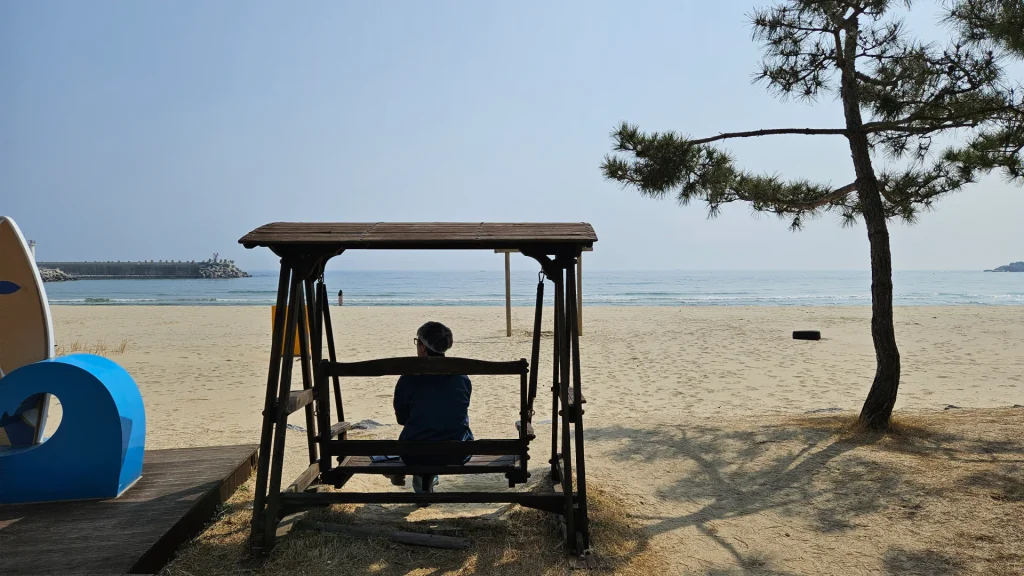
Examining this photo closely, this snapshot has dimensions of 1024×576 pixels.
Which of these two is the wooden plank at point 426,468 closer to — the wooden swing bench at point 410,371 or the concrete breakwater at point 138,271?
→ the wooden swing bench at point 410,371

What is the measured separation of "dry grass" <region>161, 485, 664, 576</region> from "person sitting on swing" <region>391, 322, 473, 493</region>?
1.57 ft

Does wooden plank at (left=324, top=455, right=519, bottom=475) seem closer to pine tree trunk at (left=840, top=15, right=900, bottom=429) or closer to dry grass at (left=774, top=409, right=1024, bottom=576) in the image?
dry grass at (left=774, top=409, right=1024, bottom=576)

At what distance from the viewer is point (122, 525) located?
3828 millimetres

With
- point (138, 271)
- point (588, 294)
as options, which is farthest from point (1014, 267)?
point (138, 271)

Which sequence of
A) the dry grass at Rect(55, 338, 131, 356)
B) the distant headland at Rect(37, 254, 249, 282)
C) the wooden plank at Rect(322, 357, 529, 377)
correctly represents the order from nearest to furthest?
the wooden plank at Rect(322, 357, 529, 377) → the dry grass at Rect(55, 338, 131, 356) → the distant headland at Rect(37, 254, 249, 282)

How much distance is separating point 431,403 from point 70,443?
228cm

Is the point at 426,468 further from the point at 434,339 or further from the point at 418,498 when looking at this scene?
the point at 434,339

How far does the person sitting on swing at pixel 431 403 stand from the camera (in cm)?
436

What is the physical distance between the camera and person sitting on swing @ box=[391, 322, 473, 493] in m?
4.36

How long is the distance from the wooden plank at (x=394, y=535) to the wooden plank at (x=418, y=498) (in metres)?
0.25

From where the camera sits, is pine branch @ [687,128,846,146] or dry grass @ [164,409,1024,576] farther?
pine branch @ [687,128,846,146]

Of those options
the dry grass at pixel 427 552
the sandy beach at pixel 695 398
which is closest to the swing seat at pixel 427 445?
the dry grass at pixel 427 552

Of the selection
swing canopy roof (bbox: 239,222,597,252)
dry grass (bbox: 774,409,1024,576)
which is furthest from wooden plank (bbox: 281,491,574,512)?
dry grass (bbox: 774,409,1024,576)

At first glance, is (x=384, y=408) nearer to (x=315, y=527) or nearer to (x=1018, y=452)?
(x=315, y=527)
